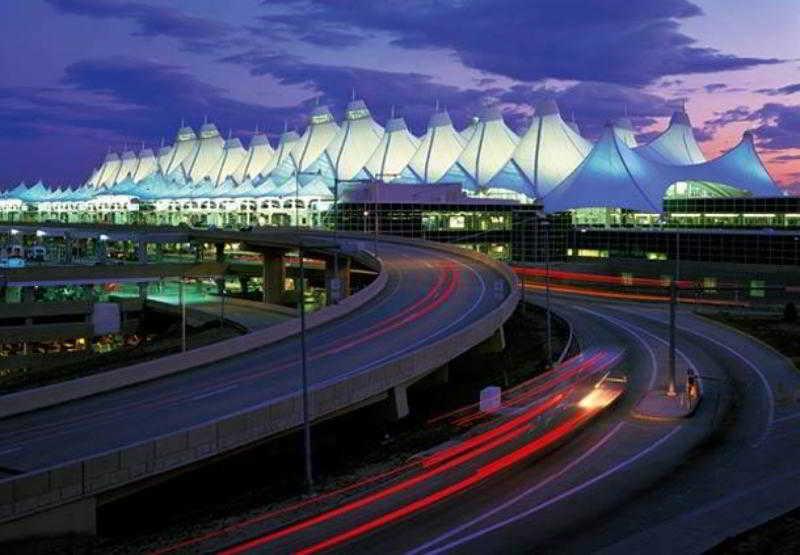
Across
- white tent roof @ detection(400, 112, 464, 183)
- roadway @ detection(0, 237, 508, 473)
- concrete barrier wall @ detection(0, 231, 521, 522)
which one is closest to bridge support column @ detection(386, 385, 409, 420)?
concrete barrier wall @ detection(0, 231, 521, 522)

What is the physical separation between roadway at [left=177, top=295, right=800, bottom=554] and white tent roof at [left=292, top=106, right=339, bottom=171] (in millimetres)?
124620

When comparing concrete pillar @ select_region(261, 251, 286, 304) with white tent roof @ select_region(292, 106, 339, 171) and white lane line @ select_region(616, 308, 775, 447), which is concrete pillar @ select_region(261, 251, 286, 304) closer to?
white lane line @ select_region(616, 308, 775, 447)

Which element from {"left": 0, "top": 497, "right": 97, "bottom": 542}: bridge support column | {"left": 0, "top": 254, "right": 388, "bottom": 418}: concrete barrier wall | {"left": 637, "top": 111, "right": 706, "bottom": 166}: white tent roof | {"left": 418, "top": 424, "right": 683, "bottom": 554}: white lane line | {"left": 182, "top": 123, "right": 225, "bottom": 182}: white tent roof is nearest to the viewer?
{"left": 418, "top": 424, "right": 683, "bottom": 554}: white lane line

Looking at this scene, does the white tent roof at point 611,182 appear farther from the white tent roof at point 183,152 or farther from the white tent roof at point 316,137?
the white tent roof at point 183,152

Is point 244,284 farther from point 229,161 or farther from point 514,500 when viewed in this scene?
point 229,161

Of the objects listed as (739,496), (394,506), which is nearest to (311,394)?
(394,506)

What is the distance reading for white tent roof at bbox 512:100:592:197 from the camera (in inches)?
4461

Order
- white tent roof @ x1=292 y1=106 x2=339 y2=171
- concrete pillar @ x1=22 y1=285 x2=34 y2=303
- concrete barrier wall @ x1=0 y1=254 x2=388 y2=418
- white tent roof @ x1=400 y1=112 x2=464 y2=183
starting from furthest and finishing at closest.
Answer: white tent roof @ x1=292 y1=106 x2=339 y2=171, white tent roof @ x1=400 y1=112 x2=464 y2=183, concrete pillar @ x1=22 y1=285 x2=34 y2=303, concrete barrier wall @ x1=0 y1=254 x2=388 y2=418

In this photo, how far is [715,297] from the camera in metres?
67.6

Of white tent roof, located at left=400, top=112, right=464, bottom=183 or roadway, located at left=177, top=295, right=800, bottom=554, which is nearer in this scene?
roadway, located at left=177, top=295, right=800, bottom=554

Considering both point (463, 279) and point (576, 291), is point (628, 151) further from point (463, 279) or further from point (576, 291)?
point (463, 279)

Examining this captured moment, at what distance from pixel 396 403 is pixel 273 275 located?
50.2 metres

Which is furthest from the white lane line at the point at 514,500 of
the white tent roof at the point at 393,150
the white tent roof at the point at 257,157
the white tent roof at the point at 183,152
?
the white tent roof at the point at 183,152

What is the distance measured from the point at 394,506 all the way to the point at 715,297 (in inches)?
2123
